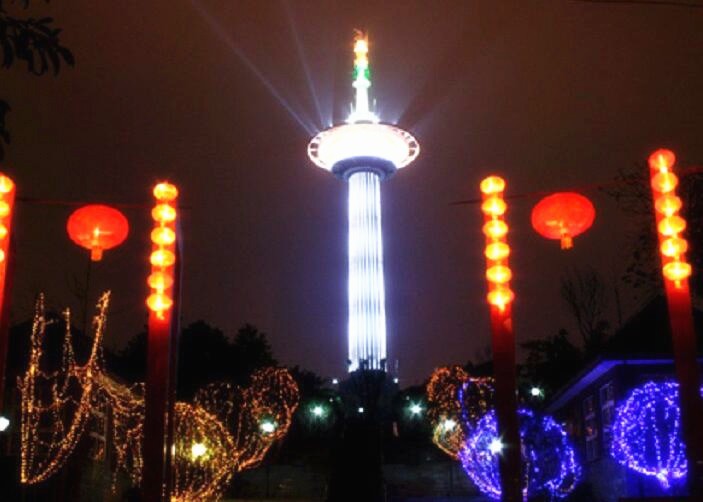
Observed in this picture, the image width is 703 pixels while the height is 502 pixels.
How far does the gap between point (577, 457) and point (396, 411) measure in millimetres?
26819

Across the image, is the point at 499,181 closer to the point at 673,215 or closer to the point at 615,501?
the point at 673,215

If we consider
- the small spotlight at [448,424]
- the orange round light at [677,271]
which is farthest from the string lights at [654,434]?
the small spotlight at [448,424]

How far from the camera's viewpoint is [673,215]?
9500mm

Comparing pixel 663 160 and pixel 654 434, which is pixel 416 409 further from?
pixel 663 160

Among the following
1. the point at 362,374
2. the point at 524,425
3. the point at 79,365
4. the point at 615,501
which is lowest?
the point at 615,501

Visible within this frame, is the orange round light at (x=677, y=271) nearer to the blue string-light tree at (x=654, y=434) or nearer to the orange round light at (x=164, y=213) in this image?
the orange round light at (x=164, y=213)

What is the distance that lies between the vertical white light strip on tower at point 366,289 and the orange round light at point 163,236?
3902 centimetres

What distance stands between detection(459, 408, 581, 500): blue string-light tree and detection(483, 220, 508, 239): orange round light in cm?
841

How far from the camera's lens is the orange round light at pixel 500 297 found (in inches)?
383

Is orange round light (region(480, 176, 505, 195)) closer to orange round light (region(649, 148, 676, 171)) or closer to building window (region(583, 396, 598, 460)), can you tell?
Result: orange round light (region(649, 148, 676, 171))

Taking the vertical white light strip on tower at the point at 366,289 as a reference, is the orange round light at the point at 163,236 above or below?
below

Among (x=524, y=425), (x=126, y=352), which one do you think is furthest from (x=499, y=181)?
(x=126, y=352)

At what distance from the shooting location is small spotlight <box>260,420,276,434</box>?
33.5 m

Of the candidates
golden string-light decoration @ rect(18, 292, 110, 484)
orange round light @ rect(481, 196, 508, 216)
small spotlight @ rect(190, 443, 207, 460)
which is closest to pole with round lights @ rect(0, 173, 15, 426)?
orange round light @ rect(481, 196, 508, 216)
